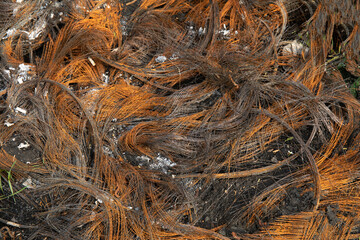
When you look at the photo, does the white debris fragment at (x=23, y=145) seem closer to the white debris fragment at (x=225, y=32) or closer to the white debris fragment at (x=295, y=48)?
the white debris fragment at (x=225, y=32)

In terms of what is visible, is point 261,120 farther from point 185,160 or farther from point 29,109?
point 29,109

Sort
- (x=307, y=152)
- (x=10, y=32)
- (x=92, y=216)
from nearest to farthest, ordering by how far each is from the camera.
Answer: (x=92, y=216)
(x=307, y=152)
(x=10, y=32)

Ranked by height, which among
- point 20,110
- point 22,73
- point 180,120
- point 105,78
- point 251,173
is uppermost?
point 22,73

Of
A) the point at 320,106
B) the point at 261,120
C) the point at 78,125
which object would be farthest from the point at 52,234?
the point at 320,106

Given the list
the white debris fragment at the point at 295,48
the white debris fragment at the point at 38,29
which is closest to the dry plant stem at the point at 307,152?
the white debris fragment at the point at 295,48

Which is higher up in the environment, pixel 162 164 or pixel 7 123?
pixel 7 123

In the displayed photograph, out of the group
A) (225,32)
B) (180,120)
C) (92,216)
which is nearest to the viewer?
(92,216)

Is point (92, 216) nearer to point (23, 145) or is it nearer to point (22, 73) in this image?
point (23, 145)

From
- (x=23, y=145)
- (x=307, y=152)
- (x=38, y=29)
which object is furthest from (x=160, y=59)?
(x=307, y=152)
